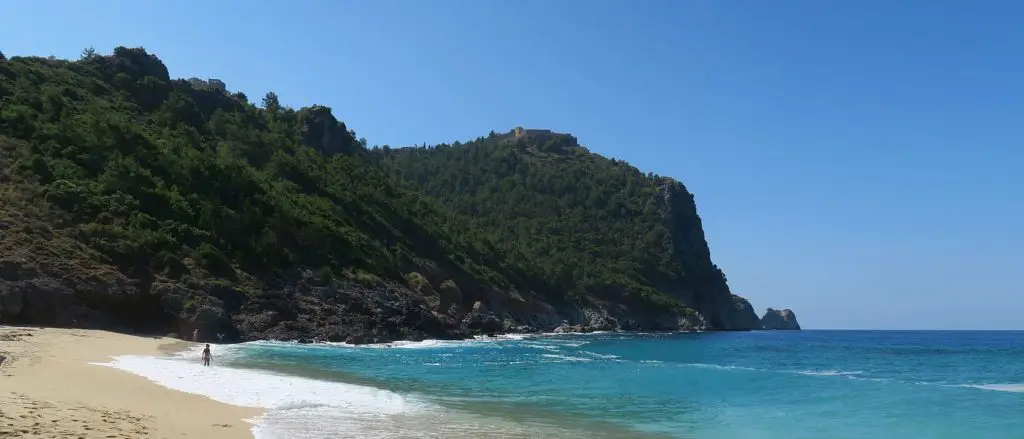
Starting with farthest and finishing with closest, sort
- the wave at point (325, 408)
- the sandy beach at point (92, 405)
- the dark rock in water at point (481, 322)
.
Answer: the dark rock in water at point (481, 322) < the wave at point (325, 408) < the sandy beach at point (92, 405)

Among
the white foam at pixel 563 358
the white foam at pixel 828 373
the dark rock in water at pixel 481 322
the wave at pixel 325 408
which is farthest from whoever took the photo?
the dark rock in water at pixel 481 322

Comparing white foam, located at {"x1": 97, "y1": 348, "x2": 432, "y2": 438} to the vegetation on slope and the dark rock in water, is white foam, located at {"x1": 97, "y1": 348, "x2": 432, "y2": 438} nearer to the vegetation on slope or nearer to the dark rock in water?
the vegetation on slope

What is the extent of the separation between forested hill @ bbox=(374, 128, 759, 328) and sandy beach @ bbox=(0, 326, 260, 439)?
93.5 metres

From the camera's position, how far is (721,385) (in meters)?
32.5

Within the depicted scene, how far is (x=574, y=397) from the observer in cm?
2589

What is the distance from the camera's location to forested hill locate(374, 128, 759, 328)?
131m

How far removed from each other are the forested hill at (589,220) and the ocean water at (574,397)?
75.7 m

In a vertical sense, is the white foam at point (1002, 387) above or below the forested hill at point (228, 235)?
below

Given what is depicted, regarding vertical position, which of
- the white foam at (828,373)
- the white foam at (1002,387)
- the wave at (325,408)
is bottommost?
the white foam at (828,373)

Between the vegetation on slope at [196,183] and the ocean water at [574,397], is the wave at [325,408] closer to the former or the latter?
the ocean water at [574,397]

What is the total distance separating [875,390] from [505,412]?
2009 cm

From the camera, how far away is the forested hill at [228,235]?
4528cm

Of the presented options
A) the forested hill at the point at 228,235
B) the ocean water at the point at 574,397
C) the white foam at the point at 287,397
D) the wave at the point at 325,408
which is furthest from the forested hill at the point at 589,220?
the wave at the point at 325,408

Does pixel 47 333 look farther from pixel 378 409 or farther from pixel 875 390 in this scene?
pixel 875 390
